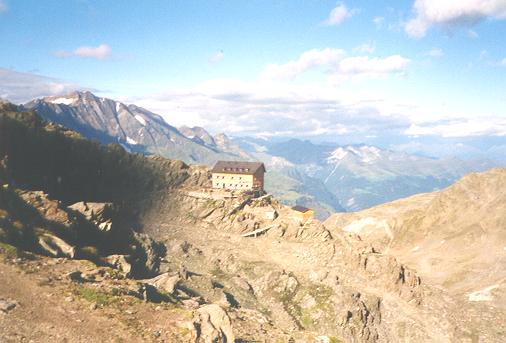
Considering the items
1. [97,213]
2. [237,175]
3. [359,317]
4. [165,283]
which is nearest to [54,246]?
[165,283]

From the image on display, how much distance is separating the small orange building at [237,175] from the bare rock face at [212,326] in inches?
4621

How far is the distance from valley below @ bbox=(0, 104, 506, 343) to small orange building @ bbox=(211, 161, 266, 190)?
915cm

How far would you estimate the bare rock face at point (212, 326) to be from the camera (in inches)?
1490

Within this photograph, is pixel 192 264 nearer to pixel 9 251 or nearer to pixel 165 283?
pixel 165 283

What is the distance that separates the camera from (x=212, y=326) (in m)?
39.2

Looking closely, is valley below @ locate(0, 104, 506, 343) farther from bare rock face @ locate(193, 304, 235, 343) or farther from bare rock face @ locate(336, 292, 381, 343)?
→ bare rock face @ locate(336, 292, 381, 343)

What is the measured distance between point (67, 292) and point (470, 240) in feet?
522

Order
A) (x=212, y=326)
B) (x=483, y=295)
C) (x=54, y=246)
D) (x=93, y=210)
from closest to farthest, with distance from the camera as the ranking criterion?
(x=212, y=326) → (x=54, y=246) → (x=93, y=210) → (x=483, y=295)

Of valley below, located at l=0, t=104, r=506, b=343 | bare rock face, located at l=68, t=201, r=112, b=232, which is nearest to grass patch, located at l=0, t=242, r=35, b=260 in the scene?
valley below, located at l=0, t=104, r=506, b=343

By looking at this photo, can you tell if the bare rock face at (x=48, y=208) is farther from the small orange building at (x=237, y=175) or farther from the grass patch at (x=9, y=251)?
the small orange building at (x=237, y=175)

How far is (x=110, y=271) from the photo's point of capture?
49.9 metres

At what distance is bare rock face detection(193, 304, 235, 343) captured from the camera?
37844 millimetres

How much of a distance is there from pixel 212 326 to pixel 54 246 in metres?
24.9

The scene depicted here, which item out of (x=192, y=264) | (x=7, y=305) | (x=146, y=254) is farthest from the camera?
(x=192, y=264)
